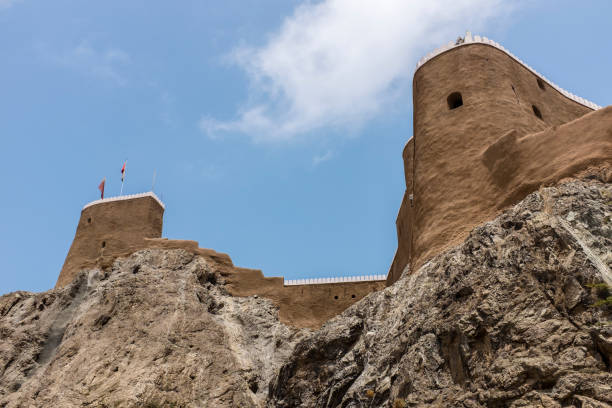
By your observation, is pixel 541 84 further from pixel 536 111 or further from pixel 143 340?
pixel 143 340

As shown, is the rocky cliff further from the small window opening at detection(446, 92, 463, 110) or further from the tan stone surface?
the small window opening at detection(446, 92, 463, 110)

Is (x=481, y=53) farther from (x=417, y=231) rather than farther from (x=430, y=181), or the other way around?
(x=417, y=231)

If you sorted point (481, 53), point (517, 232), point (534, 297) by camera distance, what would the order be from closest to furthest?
1. point (534, 297)
2. point (517, 232)
3. point (481, 53)

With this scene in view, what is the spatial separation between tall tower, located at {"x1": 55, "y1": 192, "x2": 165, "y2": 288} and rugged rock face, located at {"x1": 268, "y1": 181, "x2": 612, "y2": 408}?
13566 millimetres

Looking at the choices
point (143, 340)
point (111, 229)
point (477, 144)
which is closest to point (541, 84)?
point (477, 144)

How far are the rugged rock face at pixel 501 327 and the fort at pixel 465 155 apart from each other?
1.25 metres

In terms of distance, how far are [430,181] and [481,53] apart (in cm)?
446

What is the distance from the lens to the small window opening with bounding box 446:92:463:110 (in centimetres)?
1812

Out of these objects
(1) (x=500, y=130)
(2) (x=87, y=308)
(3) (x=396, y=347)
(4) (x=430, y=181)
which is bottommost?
(3) (x=396, y=347)

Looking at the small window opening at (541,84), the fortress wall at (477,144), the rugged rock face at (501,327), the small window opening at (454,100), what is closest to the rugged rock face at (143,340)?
the fortress wall at (477,144)

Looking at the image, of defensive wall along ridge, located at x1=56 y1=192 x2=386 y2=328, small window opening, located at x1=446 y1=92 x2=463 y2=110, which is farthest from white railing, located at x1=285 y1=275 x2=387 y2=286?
small window opening, located at x1=446 y1=92 x2=463 y2=110

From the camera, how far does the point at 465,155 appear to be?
16359 mm

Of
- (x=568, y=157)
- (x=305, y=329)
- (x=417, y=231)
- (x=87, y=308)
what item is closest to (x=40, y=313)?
(x=87, y=308)

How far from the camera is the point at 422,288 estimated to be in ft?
43.8
